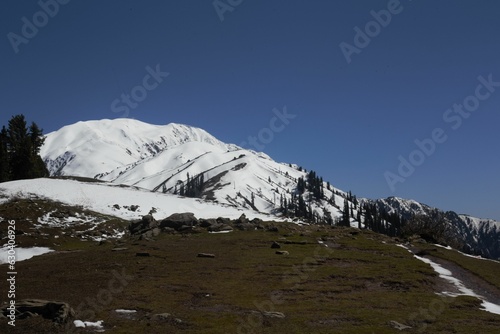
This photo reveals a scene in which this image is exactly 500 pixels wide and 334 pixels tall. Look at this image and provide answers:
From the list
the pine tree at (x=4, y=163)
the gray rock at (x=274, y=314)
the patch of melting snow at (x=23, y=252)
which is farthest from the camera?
the pine tree at (x=4, y=163)

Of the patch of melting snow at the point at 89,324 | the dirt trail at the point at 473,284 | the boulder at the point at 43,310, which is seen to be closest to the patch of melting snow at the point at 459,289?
the dirt trail at the point at 473,284

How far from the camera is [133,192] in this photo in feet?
370

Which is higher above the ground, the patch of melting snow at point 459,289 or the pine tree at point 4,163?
the pine tree at point 4,163

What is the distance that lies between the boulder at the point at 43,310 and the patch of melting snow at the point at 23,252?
3163 cm

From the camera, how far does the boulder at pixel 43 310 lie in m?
24.0

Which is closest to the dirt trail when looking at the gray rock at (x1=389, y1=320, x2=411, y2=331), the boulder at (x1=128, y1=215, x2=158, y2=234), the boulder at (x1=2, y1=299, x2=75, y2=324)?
the gray rock at (x1=389, y1=320, x2=411, y2=331)

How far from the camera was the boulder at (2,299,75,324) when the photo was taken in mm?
24016

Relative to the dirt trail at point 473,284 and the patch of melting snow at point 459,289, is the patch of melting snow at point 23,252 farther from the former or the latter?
the dirt trail at point 473,284

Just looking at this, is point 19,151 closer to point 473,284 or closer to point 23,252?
point 23,252

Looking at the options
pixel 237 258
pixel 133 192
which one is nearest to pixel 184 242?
pixel 237 258

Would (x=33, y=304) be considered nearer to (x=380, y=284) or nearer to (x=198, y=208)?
(x=380, y=284)

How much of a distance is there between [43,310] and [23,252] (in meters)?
38.6

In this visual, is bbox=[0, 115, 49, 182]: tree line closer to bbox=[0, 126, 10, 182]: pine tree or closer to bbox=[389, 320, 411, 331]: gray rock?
bbox=[0, 126, 10, 182]: pine tree

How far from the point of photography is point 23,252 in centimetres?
5638
